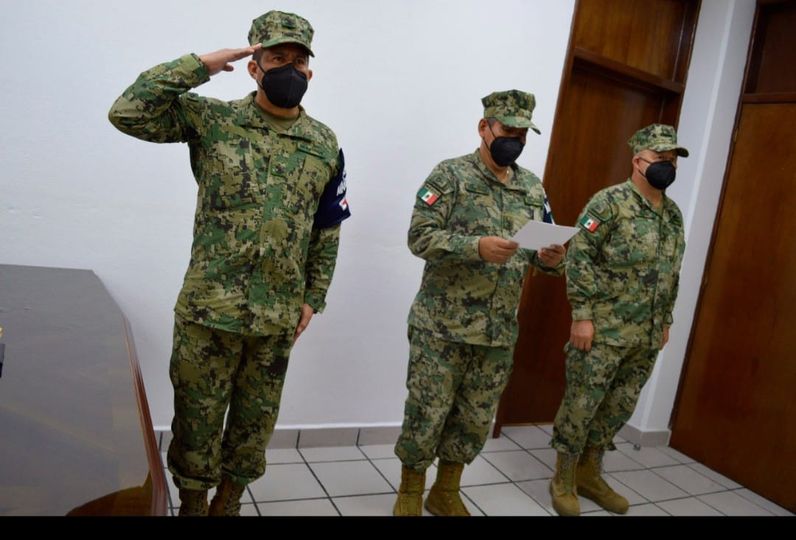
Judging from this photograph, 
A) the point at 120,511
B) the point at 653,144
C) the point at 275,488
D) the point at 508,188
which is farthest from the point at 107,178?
the point at 653,144

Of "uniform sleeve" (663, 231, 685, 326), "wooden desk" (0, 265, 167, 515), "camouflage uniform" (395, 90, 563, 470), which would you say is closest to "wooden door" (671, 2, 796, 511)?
"uniform sleeve" (663, 231, 685, 326)

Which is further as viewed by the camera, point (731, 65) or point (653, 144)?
point (731, 65)

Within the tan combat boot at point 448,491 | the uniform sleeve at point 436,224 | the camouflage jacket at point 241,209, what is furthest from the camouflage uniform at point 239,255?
the tan combat boot at point 448,491

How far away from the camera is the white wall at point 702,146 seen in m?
3.42

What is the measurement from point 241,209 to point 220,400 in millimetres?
564

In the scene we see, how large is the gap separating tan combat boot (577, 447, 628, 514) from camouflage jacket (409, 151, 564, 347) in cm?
88

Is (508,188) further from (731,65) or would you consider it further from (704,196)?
(731,65)

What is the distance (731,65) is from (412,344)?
A: 2523 mm

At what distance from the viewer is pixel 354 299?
2.88 metres

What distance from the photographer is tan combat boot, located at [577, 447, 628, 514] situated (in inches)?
107

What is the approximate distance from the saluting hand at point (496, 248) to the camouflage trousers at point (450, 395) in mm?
364

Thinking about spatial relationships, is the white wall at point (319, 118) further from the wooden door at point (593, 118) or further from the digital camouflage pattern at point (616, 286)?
the digital camouflage pattern at point (616, 286)

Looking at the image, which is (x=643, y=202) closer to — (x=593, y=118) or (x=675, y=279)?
(x=675, y=279)

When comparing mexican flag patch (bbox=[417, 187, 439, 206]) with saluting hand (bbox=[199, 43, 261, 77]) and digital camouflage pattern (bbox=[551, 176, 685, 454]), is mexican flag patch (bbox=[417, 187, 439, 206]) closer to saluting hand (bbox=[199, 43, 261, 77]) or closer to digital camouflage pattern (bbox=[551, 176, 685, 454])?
digital camouflage pattern (bbox=[551, 176, 685, 454])
